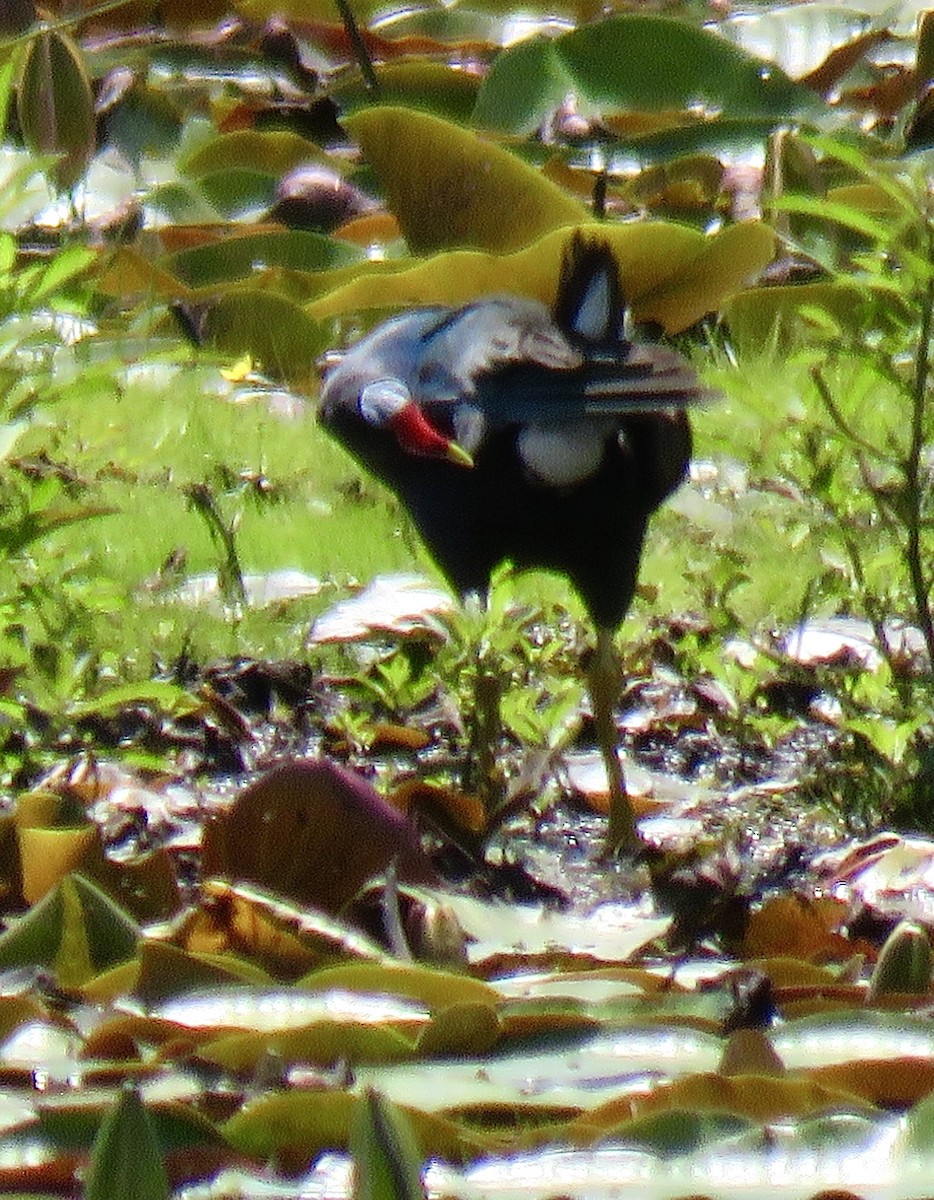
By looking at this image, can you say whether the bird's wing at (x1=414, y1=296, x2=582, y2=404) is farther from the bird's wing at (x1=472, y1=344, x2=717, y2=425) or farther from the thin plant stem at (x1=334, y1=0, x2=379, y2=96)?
the thin plant stem at (x1=334, y1=0, x2=379, y2=96)

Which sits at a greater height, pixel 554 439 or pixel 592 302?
pixel 592 302

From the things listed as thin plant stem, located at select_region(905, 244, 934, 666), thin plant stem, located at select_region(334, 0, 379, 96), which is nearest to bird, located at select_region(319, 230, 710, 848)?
thin plant stem, located at select_region(905, 244, 934, 666)

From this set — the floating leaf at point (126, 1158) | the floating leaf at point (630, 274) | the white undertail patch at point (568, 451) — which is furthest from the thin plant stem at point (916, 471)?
the floating leaf at point (630, 274)

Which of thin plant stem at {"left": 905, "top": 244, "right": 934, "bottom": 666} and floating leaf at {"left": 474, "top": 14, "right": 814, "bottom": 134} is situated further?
floating leaf at {"left": 474, "top": 14, "right": 814, "bottom": 134}

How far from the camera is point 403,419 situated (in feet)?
15.5

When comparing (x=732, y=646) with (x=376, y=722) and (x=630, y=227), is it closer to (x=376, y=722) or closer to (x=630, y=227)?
(x=376, y=722)

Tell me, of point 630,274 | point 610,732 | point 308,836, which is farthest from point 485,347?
point 308,836

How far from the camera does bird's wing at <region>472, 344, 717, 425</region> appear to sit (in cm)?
413

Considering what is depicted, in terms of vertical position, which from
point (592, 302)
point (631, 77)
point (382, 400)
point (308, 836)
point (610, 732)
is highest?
point (631, 77)

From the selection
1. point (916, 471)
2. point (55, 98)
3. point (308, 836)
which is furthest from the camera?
point (55, 98)

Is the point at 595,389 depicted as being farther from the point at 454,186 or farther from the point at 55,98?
the point at 55,98

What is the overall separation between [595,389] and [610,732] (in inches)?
43.1

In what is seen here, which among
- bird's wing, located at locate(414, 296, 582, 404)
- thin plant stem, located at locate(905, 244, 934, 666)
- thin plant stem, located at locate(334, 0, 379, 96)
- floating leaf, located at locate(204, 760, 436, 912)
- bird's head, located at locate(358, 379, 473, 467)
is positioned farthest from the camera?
thin plant stem, located at locate(334, 0, 379, 96)

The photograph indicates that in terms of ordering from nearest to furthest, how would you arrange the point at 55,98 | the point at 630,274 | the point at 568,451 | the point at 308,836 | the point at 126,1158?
the point at 126,1158, the point at 308,836, the point at 568,451, the point at 630,274, the point at 55,98
